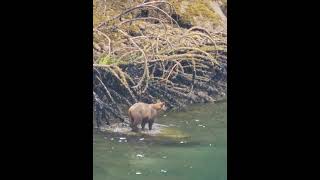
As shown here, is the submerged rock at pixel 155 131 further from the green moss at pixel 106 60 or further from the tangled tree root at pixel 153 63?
the green moss at pixel 106 60

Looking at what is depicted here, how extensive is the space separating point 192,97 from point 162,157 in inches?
12.7

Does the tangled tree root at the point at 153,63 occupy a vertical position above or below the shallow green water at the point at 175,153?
above

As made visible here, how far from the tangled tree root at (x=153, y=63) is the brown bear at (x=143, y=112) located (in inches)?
1.0

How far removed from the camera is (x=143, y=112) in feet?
8.52

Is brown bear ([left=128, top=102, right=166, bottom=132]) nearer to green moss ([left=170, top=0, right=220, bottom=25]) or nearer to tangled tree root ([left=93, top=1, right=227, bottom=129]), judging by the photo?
tangled tree root ([left=93, top=1, right=227, bottom=129])

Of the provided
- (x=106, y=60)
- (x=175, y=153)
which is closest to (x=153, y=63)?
(x=106, y=60)

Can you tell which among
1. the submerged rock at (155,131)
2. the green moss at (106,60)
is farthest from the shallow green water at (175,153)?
the green moss at (106,60)

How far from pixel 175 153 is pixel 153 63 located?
1.42ft

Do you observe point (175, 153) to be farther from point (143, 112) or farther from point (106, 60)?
point (106, 60)

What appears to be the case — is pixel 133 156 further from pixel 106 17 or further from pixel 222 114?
pixel 106 17

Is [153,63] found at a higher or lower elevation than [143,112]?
higher

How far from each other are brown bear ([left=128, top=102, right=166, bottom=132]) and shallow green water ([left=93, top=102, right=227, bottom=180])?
0.04 m

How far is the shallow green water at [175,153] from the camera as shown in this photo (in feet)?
8.29

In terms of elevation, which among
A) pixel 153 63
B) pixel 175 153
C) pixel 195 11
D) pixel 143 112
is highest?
pixel 195 11
